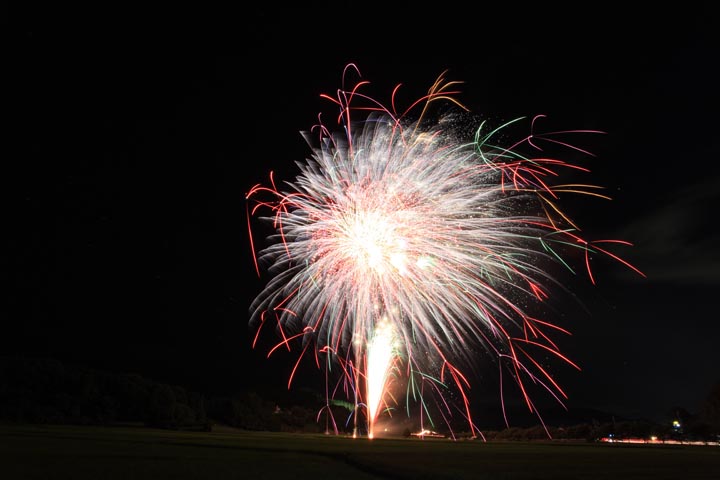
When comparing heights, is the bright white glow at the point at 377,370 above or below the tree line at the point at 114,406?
below

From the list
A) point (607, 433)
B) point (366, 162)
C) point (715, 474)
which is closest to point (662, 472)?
point (715, 474)

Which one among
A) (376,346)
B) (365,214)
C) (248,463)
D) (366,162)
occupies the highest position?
(366,162)

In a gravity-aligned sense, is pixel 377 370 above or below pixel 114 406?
below

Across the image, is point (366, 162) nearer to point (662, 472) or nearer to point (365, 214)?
point (365, 214)

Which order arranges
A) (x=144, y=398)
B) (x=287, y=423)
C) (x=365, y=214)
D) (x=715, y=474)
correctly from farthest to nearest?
(x=287, y=423), (x=144, y=398), (x=365, y=214), (x=715, y=474)

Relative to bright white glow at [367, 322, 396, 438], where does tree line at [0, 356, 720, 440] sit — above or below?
above

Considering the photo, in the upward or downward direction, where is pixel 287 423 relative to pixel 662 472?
upward

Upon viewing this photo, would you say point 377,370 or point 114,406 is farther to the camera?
point 114,406

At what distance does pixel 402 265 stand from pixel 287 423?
108 meters

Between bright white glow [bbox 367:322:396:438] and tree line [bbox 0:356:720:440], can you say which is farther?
tree line [bbox 0:356:720:440]

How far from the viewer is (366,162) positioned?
3534cm

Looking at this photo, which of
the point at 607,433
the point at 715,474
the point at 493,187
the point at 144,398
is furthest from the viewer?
the point at 144,398

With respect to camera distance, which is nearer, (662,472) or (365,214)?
(662,472)

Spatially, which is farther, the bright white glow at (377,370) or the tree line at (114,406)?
the tree line at (114,406)
